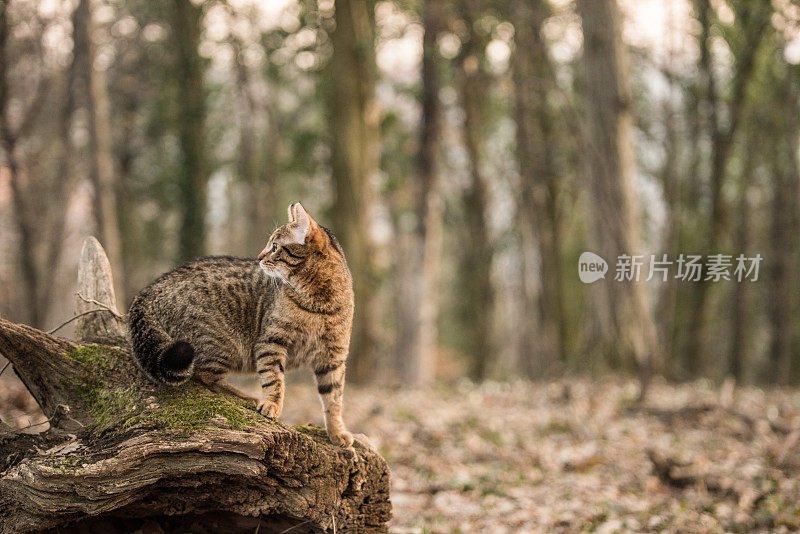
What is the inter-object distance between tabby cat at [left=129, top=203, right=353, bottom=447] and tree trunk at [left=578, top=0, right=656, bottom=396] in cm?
715

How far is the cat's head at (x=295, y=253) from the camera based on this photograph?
4215 mm

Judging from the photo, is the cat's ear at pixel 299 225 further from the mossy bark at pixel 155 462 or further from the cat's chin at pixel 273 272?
the mossy bark at pixel 155 462

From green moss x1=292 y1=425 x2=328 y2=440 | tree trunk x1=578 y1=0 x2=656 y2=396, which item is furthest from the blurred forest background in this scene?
green moss x1=292 y1=425 x2=328 y2=440

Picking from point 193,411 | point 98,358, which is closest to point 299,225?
point 193,411

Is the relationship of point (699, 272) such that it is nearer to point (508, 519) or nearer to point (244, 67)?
point (508, 519)

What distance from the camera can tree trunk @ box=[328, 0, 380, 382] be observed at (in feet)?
44.2

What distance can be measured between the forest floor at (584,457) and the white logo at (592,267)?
1.66 metres

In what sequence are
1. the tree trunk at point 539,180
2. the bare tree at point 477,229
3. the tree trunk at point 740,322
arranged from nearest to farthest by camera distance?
1. the tree trunk at point 539,180
2. the tree trunk at point 740,322
3. the bare tree at point 477,229

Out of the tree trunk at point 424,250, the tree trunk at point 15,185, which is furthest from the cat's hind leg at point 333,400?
the tree trunk at point 15,185

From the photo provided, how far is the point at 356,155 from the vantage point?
13.6 meters

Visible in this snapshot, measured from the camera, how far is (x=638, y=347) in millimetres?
10508

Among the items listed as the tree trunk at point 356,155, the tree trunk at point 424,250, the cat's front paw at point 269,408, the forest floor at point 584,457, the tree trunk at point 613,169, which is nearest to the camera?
the cat's front paw at point 269,408

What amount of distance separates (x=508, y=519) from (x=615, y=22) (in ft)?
26.7

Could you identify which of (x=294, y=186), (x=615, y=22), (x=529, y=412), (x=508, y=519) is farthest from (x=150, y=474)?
(x=294, y=186)
